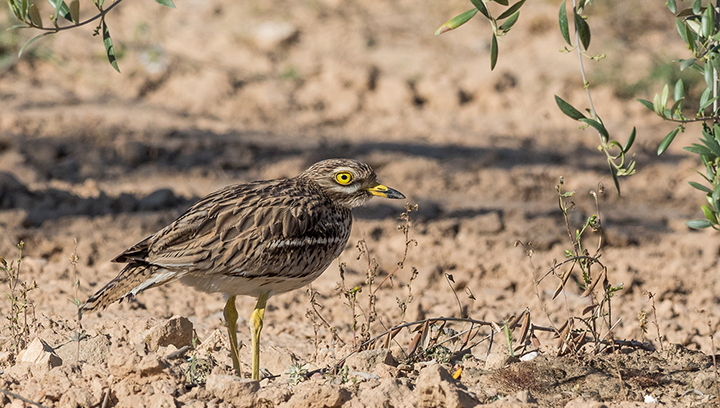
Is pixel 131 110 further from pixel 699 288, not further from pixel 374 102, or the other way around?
pixel 699 288

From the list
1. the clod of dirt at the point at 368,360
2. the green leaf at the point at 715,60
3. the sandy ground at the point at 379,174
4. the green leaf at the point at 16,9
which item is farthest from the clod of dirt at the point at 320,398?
Answer: the green leaf at the point at 715,60

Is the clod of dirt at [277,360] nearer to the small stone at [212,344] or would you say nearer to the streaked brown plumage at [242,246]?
the streaked brown plumage at [242,246]

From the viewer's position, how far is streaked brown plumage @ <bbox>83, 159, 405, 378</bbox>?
385 centimetres

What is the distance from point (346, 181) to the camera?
467 cm

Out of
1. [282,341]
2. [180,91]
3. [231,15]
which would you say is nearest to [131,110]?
[180,91]

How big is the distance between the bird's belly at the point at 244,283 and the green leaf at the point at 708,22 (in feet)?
7.33

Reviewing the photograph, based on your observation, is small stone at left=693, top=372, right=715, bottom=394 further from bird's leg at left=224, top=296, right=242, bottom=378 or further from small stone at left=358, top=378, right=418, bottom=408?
bird's leg at left=224, top=296, right=242, bottom=378

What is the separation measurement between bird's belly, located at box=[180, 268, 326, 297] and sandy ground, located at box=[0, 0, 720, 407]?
298 millimetres

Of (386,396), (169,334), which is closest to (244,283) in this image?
(169,334)

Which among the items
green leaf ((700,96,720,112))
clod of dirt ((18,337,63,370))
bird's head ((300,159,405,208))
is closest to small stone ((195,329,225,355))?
clod of dirt ((18,337,63,370))

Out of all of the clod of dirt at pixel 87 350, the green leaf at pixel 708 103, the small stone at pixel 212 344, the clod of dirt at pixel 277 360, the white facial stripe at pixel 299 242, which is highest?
the green leaf at pixel 708 103

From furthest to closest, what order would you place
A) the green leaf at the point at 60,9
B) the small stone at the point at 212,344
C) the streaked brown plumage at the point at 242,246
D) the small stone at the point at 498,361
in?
the small stone at the point at 212,344 → the streaked brown plumage at the point at 242,246 → the small stone at the point at 498,361 → the green leaf at the point at 60,9

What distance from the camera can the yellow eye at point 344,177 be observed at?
4.66 meters

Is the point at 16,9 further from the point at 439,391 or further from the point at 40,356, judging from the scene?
the point at 439,391
